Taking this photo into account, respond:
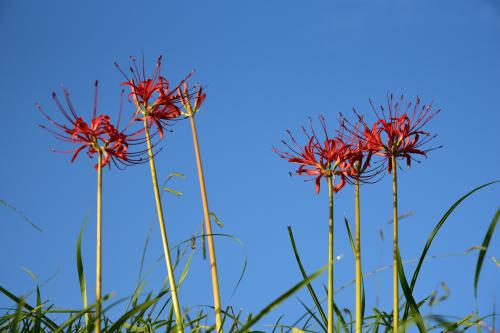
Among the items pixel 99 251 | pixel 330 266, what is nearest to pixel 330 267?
pixel 330 266

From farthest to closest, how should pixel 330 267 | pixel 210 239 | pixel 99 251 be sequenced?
pixel 210 239, pixel 330 267, pixel 99 251

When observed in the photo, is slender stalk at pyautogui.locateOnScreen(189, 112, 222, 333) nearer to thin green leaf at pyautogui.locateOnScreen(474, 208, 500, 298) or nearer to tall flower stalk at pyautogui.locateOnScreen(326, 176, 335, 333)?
tall flower stalk at pyautogui.locateOnScreen(326, 176, 335, 333)

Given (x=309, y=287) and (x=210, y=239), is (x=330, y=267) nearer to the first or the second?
(x=309, y=287)

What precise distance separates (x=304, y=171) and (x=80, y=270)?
1.45m

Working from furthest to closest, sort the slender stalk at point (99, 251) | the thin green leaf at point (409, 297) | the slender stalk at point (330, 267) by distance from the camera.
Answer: the thin green leaf at point (409, 297), the slender stalk at point (330, 267), the slender stalk at point (99, 251)

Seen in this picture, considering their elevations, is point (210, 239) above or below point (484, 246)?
above

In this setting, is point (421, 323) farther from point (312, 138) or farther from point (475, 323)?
point (312, 138)

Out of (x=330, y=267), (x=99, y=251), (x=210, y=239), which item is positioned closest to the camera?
(x=99, y=251)

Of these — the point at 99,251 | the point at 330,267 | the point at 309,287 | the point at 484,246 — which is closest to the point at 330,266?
the point at 330,267

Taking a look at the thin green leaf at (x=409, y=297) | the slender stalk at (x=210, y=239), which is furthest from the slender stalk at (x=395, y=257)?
the slender stalk at (x=210, y=239)

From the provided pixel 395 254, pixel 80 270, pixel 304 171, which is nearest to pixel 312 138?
pixel 304 171

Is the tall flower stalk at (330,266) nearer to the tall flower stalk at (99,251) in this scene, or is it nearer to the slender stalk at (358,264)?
the slender stalk at (358,264)

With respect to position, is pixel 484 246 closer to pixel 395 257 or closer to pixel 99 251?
pixel 395 257

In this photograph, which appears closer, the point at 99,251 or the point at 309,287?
the point at 99,251
